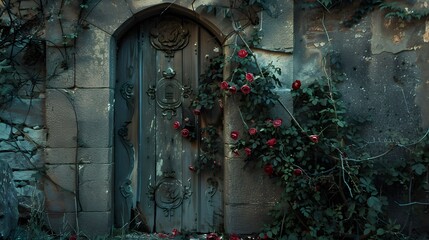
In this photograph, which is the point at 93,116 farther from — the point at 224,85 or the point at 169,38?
the point at 224,85

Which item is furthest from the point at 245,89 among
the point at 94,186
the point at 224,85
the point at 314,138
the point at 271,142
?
the point at 94,186

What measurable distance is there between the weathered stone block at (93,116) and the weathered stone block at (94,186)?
7.4 inches

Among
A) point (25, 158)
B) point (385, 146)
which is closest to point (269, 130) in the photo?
point (385, 146)

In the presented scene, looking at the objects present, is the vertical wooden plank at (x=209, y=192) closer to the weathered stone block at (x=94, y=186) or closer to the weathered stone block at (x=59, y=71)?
the weathered stone block at (x=94, y=186)

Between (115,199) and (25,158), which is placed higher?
(25,158)

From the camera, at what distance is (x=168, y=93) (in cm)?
421

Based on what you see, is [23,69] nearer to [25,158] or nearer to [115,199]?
[25,158]

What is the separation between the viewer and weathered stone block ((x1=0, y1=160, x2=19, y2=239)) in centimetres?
273

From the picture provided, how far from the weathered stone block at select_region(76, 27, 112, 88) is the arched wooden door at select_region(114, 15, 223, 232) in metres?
0.25

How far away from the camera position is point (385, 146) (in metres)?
4.02

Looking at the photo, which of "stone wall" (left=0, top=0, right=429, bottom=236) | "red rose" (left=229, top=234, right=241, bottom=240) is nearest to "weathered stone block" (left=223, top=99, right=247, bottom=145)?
"stone wall" (left=0, top=0, right=429, bottom=236)

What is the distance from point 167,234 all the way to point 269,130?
1287 mm

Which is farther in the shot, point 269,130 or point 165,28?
point 165,28

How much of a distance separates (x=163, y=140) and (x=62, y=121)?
85 centimetres
